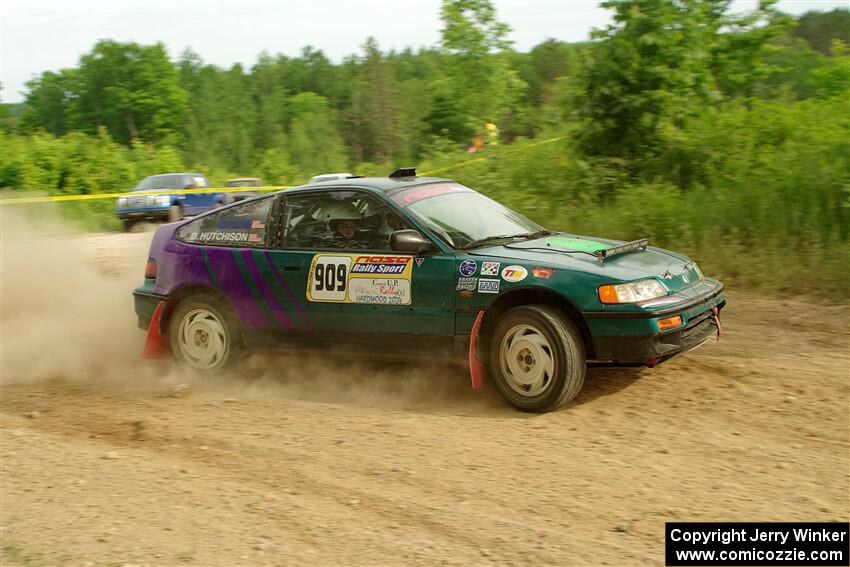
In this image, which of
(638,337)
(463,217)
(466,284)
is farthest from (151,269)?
(638,337)

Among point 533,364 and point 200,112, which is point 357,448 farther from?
point 200,112

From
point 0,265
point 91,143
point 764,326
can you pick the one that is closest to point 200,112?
point 91,143

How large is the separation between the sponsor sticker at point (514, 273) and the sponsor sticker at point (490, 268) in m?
0.06

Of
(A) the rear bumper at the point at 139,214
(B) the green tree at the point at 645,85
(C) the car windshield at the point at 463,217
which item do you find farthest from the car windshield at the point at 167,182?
(C) the car windshield at the point at 463,217

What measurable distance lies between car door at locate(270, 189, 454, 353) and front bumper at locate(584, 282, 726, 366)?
3.58 feet

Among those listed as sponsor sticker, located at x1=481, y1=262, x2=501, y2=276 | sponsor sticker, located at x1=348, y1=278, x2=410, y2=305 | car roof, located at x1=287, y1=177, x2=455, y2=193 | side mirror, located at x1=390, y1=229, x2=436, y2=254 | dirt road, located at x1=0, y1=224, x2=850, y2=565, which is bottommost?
dirt road, located at x1=0, y1=224, x2=850, y2=565

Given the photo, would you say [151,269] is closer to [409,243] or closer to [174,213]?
[409,243]

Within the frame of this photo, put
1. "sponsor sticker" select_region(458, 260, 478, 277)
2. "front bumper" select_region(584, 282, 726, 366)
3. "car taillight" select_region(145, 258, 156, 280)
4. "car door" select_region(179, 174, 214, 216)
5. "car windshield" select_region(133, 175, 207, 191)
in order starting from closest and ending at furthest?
"front bumper" select_region(584, 282, 726, 366) → "sponsor sticker" select_region(458, 260, 478, 277) → "car taillight" select_region(145, 258, 156, 280) → "car door" select_region(179, 174, 214, 216) → "car windshield" select_region(133, 175, 207, 191)

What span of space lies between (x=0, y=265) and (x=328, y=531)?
7.73 m

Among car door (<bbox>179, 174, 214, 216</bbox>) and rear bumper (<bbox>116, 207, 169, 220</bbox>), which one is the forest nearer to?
rear bumper (<bbox>116, 207, 169, 220</bbox>)

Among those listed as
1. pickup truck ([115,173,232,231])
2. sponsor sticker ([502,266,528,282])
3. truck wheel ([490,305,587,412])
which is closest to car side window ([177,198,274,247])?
sponsor sticker ([502,266,528,282])

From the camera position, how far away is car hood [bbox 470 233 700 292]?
224 inches

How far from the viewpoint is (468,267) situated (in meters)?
5.93

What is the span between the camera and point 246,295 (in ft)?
22.7
